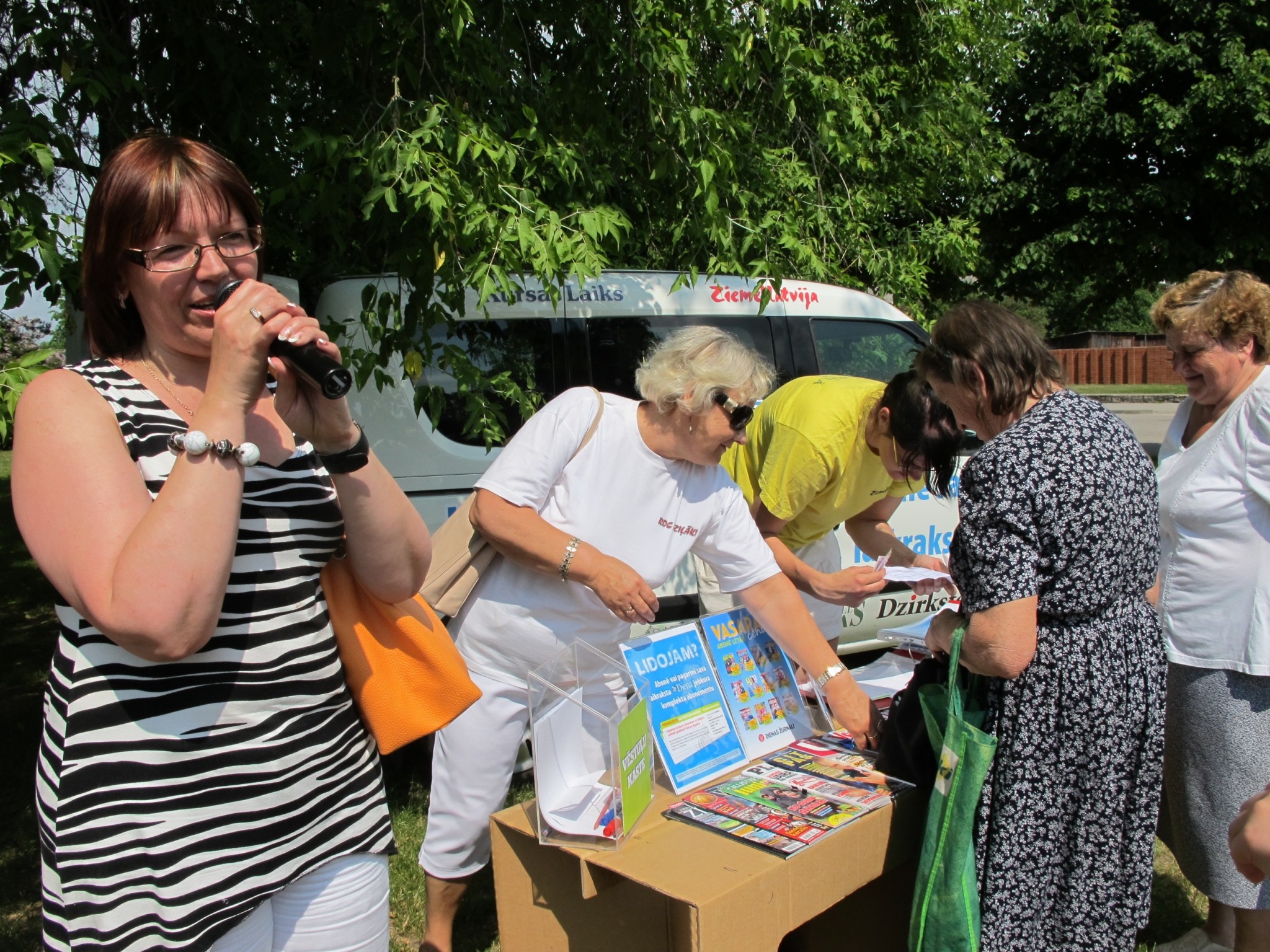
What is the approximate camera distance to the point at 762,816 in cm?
206

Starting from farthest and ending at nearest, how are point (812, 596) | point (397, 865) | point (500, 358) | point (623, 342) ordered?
point (623, 342) → point (500, 358) → point (397, 865) → point (812, 596)

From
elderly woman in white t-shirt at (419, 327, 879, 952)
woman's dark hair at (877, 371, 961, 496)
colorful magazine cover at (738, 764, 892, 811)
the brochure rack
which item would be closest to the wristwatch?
elderly woman in white t-shirt at (419, 327, 879, 952)

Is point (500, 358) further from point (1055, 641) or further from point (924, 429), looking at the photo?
point (1055, 641)

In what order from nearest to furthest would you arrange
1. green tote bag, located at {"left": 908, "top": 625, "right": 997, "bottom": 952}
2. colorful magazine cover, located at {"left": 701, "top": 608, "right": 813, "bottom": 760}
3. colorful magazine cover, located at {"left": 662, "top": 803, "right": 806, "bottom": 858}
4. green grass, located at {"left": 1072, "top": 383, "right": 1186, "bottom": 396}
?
1. colorful magazine cover, located at {"left": 662, "top": 803, "right": 806, "bottom": 858}
2. green tote bag, located at {"left": 908, "top": 625, "right": 997, "bottom": 952}
3. colorful magazine cover, located at {"left": 701, "top": 608, "right": 813, "bottom": 760}
4. green grass, located at {"left": 1072, "top": 383, "right": 1186, "bottom": 396}

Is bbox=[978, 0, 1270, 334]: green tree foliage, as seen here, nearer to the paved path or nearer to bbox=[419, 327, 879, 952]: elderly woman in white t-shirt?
the paved path

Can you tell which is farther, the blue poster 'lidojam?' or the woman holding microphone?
the blue poster 'lidojam?'

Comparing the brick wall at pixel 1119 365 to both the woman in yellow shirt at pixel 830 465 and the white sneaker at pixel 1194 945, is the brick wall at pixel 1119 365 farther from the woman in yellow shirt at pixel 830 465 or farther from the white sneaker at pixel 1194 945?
the white sneaker at pixel 1194 945

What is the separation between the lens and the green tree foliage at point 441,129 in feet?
9.77

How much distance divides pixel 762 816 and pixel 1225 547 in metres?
1.53

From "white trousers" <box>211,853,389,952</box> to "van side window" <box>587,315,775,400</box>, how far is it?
306cm

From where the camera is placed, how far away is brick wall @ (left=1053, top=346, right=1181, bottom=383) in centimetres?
4053

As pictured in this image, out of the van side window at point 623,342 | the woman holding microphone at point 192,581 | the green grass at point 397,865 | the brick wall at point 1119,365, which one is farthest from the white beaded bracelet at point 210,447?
the brick wall at point 1119,365

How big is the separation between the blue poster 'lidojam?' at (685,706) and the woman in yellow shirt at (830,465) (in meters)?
0.77

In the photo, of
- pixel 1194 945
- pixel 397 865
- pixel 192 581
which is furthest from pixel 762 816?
pixel 397 865
